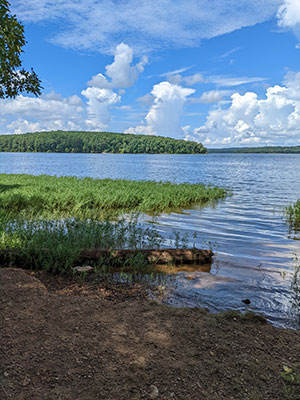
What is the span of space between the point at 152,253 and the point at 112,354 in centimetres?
500

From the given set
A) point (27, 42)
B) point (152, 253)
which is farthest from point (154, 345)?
point (27, 42)

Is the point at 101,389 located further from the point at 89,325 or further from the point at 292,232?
the point at 292,232

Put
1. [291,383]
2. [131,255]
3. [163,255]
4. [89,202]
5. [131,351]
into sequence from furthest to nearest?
[89,202] < [163,255] < [131,255] < [131,351] < [291,383]

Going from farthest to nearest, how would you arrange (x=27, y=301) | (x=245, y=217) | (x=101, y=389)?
(x=245, y=217)
(x=27, y=301)
(x=101, y=389)

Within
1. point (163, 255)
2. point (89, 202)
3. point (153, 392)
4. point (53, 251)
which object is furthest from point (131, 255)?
point (89, 202)

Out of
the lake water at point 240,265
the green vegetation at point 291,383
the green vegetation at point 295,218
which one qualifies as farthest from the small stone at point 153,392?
the green vegetation at point 295,218

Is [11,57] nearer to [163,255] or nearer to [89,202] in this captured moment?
[163,255]

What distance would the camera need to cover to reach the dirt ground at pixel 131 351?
3.77m

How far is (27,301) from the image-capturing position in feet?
19.0

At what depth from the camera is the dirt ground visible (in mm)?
3766

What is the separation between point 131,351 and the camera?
4430 millimetres

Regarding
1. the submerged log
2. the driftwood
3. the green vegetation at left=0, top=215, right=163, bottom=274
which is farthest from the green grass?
the submerged log

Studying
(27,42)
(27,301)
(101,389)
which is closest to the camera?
(101,389)

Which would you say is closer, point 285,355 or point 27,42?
point 285,355
